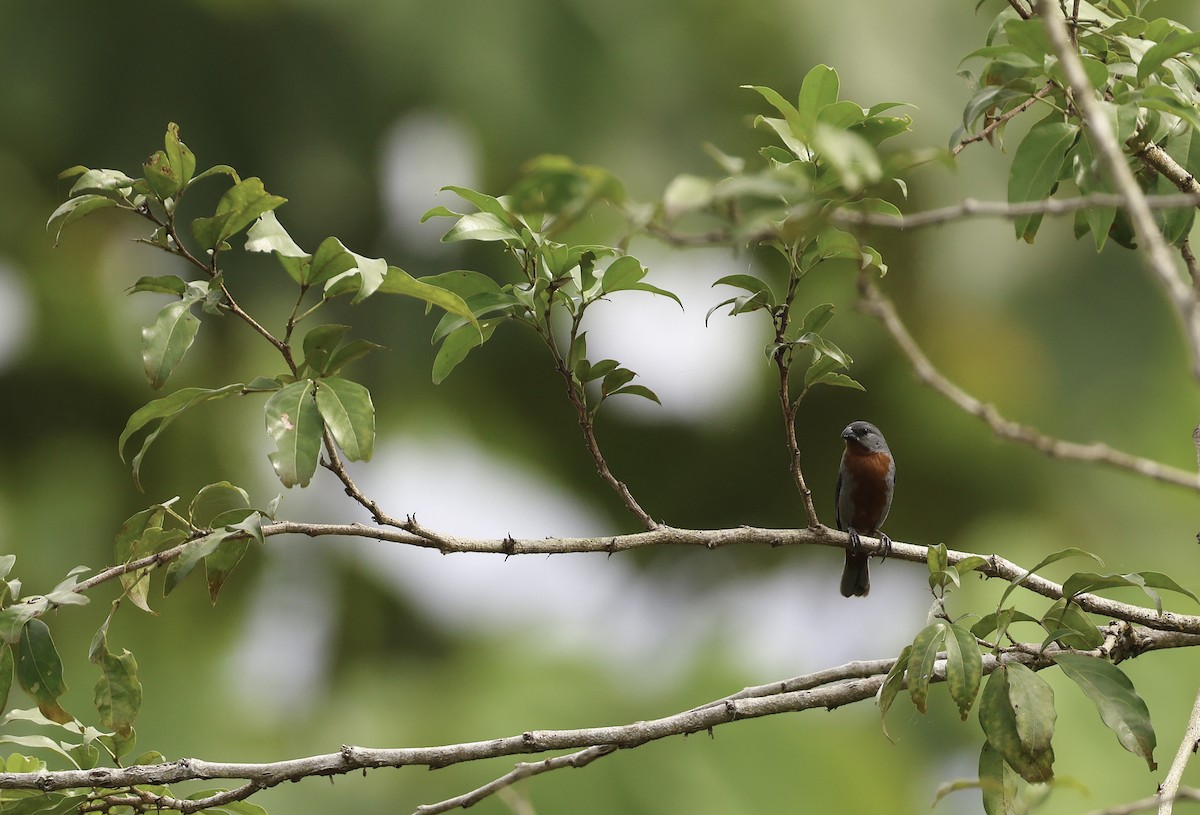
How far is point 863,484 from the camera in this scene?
5.10m

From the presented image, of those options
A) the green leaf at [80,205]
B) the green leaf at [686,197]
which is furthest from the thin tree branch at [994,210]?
the green leaf at [80,205]

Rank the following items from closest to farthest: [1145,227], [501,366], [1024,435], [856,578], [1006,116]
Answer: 1. [1145,227]
2. [1024,435]
3. [1006,116]
4. [856,578]
5. [501,366]

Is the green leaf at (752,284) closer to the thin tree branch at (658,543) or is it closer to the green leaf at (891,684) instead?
the thin tree branch at (658,543)

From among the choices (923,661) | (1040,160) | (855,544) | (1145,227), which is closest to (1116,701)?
(923,661)

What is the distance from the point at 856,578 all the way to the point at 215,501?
3.59m

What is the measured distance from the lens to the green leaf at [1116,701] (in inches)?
90.3

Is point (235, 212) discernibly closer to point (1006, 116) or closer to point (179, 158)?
point (179, 158)

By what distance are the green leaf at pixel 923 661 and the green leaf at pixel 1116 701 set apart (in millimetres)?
342

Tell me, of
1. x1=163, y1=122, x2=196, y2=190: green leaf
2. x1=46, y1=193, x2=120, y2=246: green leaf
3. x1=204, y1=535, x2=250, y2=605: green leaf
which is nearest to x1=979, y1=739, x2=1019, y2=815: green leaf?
x1=204, y1=535, x2=250, y2=605: green leaf

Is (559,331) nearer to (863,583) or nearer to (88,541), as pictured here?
(863,583)

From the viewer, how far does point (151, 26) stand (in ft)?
30.2

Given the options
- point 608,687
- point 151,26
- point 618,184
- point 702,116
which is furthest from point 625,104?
point 618,184

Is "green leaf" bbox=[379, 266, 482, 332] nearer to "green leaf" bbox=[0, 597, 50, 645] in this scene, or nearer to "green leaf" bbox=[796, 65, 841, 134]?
"green leaf" bbox=[796, 65, 841, 134]

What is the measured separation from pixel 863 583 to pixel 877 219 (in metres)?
4.40
